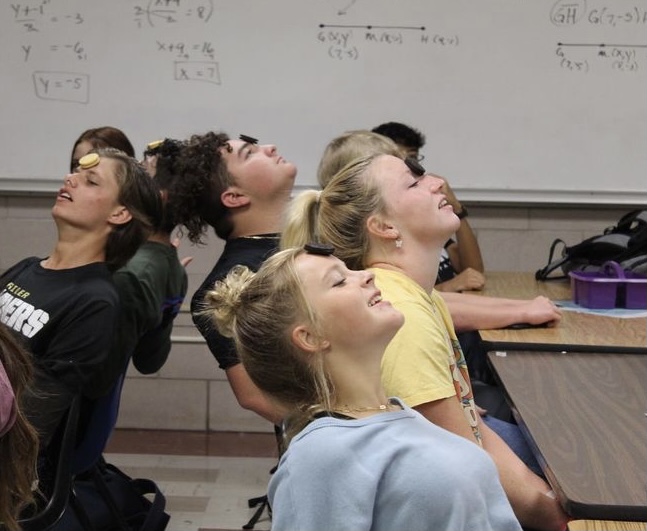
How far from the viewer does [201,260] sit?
12.7 feet

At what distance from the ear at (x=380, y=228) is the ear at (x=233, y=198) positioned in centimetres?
60

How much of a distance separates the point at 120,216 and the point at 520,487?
4.12 feet

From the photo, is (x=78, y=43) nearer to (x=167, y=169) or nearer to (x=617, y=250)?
(x=167, y=169)

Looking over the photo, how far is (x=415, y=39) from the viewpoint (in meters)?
3.66

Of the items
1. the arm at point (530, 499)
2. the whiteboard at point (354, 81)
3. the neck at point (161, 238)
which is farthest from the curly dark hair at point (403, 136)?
the arm at point (530, 499)

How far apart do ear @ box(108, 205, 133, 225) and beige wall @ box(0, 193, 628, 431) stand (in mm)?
1519

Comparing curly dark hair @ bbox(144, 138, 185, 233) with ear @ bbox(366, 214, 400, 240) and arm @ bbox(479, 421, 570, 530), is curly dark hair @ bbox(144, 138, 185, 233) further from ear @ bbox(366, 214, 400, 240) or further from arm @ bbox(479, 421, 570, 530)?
arm @ bbox(479, 421, 570, 530)

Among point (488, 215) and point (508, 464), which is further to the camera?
point (488, 215)

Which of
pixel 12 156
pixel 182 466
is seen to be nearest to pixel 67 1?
pixel 12 156

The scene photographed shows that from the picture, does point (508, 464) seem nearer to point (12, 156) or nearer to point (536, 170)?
point (536, 170)

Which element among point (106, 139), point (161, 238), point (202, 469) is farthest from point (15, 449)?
point (202, 469)

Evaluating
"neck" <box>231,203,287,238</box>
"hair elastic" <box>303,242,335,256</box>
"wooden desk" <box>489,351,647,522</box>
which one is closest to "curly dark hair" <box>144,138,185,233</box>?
"neck" <box>231,203,287,238</box>

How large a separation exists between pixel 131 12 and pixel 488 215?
164 cm

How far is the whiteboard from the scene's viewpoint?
3.65 meters
